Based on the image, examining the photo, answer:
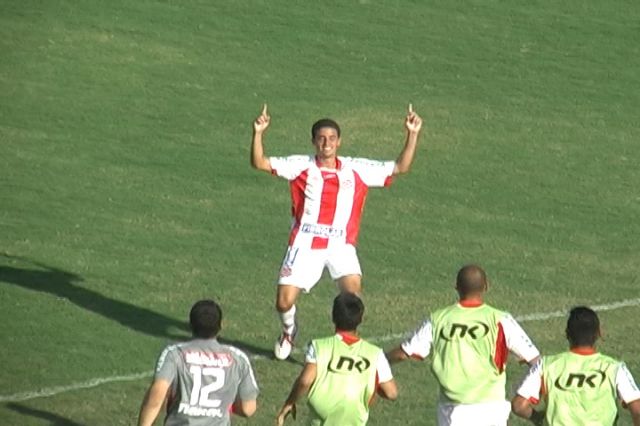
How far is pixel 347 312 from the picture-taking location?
1428cm

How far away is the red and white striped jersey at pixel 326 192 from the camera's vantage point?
1969 centimetres

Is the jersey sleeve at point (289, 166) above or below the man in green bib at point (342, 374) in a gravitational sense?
above

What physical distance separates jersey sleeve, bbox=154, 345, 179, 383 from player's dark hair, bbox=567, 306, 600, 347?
9.48 ft

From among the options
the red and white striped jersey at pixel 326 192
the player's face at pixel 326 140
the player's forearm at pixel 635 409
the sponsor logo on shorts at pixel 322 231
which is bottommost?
the player's forearm at pixel 635 409

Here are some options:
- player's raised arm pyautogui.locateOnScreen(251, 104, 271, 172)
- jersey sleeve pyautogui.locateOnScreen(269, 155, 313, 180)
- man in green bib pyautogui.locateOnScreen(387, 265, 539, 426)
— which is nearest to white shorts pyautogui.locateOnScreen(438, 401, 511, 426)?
man in green bib pyautogui.locateOnScreen(387, 265, 539, 426)

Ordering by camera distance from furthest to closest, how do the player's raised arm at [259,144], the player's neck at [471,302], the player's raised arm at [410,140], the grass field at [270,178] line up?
the grass field at [270,178]
the player's raised arm at [259,144]
the player's raised arm at [410,140]
the player's neck at [471,302]

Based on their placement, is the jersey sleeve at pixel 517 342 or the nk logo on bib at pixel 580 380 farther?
the jersey sleeve at pixel 517 342

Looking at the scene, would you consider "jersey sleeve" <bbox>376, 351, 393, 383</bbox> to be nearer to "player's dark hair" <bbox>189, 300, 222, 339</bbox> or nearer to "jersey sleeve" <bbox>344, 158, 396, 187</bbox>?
"player's dark hair" <bbox>189, 300, 222, 339</bbox>

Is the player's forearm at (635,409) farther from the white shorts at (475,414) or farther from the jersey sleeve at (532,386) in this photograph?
the white shorts at (475,414)

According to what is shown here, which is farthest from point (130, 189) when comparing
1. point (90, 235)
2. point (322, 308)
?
point (322, 308)

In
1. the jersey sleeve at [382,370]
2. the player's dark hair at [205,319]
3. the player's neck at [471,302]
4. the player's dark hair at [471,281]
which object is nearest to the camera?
the player's dark hair at [205,319]

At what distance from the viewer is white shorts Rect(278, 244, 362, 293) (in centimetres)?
1964

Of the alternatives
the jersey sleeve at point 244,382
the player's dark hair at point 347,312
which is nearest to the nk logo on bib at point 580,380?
the player's dark hair at point 347,312

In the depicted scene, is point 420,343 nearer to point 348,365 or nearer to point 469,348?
point 469,348
